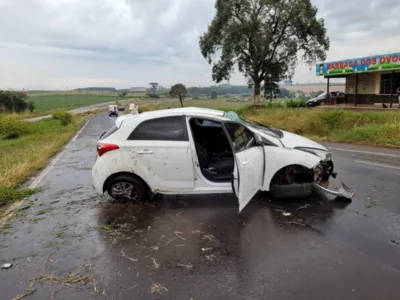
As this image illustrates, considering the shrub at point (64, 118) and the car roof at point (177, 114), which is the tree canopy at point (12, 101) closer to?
the shrub at point (64, 118)

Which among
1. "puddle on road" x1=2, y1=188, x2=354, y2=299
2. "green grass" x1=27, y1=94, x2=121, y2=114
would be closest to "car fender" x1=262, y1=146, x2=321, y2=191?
"puddle on road" x1=2, y1=188, x2=354, y2=299

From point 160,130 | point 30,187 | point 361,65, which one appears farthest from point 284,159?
point 361,65

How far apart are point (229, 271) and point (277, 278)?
1.70 feet

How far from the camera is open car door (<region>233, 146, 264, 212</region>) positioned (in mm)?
4873

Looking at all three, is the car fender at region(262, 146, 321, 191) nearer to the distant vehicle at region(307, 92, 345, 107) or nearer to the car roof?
the car roof

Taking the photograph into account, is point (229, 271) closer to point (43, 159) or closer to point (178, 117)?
point (178, 117)

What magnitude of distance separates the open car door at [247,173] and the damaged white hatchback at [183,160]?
39 mm

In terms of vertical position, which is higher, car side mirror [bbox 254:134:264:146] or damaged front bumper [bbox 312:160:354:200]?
car side mirror [bbox 254:134:264:146]

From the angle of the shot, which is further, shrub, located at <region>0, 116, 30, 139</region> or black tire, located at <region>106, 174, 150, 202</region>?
shrub, located at <region>0, 116, 30, 139</region>

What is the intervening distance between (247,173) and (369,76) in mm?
29503

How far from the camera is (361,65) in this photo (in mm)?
28250

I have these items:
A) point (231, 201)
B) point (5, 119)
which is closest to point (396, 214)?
point (231, 201)

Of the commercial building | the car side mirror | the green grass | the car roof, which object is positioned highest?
the commercial building

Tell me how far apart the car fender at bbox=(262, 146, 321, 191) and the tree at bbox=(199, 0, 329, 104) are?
2948 centimetres
